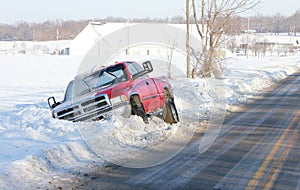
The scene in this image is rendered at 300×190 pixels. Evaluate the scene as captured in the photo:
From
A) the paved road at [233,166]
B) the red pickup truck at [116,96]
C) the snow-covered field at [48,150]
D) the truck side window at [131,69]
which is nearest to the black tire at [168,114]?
the red pickup truck at [116,96]

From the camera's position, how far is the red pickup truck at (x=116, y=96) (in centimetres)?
1059

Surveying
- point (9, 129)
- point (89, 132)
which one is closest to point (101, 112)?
point (89, 132)

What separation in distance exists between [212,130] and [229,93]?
29.7 ft

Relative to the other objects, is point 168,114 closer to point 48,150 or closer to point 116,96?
point 116,96

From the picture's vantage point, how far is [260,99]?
18.7 m

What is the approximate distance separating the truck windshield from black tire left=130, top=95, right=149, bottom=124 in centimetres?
77

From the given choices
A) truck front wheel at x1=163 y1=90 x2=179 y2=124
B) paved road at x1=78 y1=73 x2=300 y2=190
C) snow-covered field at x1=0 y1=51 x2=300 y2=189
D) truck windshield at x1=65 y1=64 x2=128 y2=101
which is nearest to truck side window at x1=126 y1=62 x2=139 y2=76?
truck windshield at x1=65 y1=64 x2=128 y2=101

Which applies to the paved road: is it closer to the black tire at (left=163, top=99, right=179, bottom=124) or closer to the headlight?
the black tire at (left=163, top=99, right=179, bottom=124)

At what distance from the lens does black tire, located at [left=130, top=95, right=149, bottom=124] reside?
35.7 ft

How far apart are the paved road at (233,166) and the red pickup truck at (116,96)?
203 cm

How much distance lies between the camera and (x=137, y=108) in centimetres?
1098

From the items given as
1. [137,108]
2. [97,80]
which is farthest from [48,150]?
[97,80]

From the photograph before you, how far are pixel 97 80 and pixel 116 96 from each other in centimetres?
106

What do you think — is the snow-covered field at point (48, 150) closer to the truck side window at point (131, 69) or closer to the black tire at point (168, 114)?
the black tire at point (168, 114)
